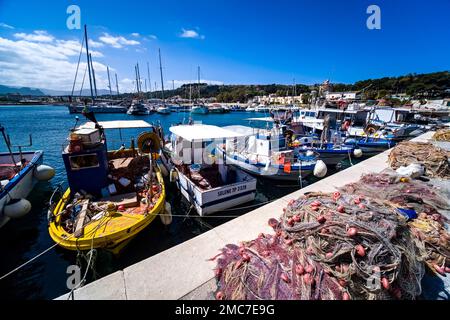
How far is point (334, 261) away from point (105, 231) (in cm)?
544

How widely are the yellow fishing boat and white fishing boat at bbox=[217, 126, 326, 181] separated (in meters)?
4.40

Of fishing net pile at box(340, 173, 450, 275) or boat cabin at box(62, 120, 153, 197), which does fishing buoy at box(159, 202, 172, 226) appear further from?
fishing net pile at box(340, 173, 450, 275)

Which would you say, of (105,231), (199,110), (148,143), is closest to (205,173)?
(148,143)

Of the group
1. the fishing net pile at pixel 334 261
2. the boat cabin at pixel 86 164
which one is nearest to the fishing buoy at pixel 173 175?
the boat cabin at pixel 86 164

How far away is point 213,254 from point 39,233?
781 cm

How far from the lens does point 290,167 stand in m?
10.5

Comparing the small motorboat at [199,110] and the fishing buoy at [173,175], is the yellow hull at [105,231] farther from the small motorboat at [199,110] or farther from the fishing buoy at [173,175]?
the small motorboat at [199,110]

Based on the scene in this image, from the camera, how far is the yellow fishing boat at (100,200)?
5216 millimetres

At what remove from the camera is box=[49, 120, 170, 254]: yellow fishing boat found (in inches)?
205

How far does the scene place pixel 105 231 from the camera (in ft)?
17.2

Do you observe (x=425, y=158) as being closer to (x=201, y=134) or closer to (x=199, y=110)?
(x=201, y=134)
